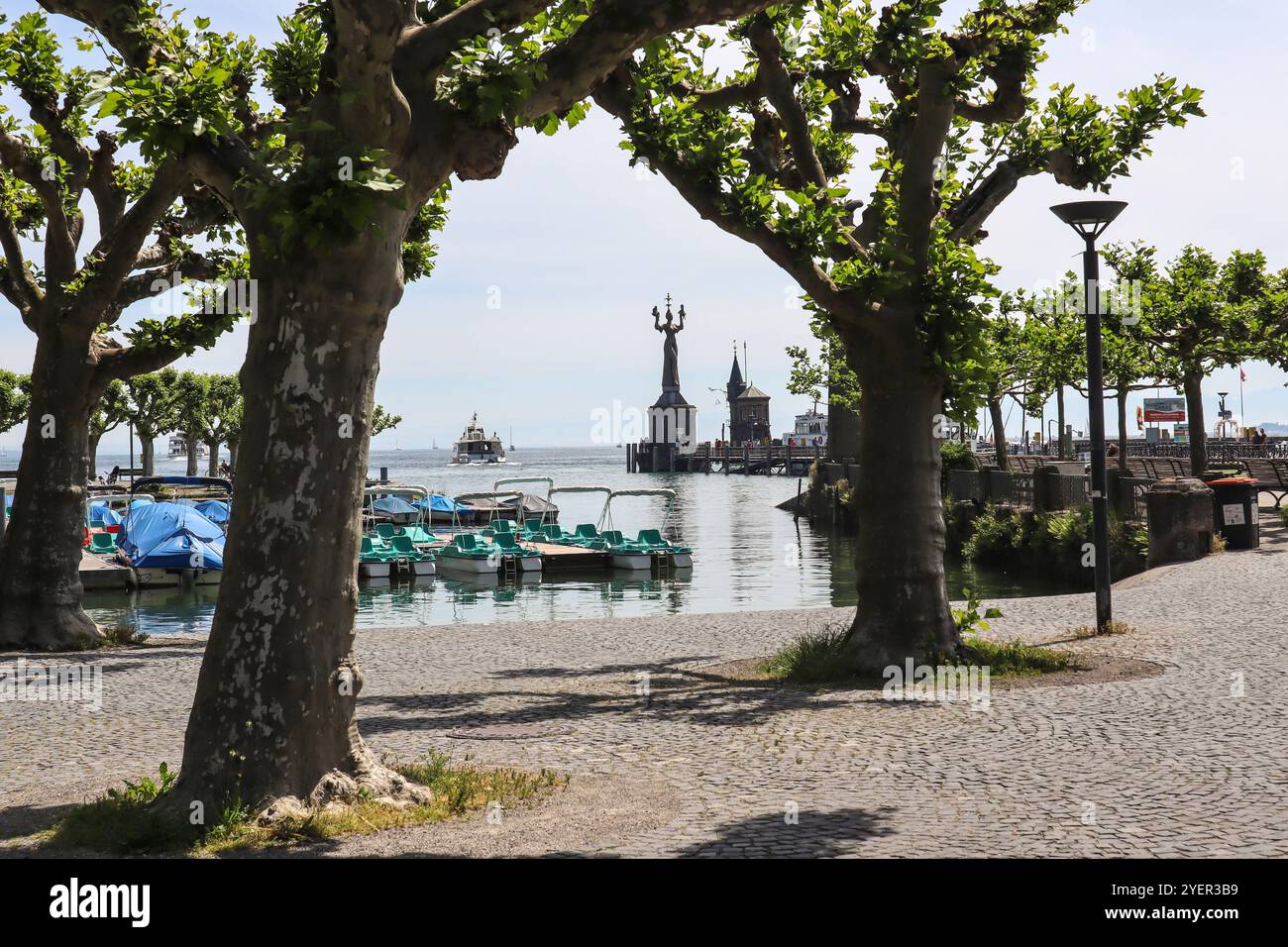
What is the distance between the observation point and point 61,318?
16.0 metres

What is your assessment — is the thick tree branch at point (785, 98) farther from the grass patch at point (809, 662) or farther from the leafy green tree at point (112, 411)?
the leafy green tree at point (112, 411)

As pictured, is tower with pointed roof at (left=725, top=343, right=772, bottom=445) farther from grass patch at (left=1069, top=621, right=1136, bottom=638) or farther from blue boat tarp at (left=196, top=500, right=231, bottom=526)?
grass patch at (left=1069, top=621, right=1136, bottom=638)

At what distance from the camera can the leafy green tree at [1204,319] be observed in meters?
31.2

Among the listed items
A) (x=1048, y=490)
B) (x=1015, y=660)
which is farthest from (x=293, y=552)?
(x=1048, y=490)

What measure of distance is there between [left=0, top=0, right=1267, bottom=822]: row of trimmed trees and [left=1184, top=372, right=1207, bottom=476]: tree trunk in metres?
20.5

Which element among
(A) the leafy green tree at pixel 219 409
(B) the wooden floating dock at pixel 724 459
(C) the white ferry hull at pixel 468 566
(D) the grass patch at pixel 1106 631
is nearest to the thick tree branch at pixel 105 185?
(D) the grass patch at pixel 1106 631

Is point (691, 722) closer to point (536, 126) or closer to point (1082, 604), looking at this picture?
point (536, 126)

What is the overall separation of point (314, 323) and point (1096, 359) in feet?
35.2

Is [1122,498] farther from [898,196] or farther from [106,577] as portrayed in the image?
[106,577]

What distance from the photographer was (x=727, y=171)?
12469mm

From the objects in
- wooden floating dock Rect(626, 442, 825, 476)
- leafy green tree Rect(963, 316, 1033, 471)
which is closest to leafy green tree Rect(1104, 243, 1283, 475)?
leafy green tree Rect(963, 316, 1033, 471)

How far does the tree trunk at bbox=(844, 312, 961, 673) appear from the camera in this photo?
12406 millimetres

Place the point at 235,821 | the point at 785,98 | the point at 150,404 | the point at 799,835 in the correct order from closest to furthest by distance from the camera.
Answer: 1. the point at 799,835
2. the point at 235,821
3. the point at 785,98
4. the point at 150,404
